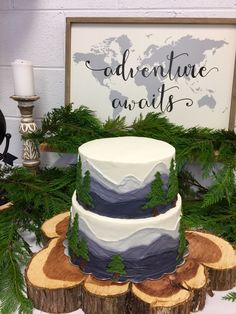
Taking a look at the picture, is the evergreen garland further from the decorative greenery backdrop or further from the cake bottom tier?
the cake bottom tier

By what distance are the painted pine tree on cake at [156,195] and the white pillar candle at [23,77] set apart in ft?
1.60

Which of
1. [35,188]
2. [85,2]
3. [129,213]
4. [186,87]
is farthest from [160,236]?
[85,2]

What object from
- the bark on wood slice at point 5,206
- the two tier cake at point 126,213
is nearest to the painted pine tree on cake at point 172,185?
the two tier cake at point 126,213

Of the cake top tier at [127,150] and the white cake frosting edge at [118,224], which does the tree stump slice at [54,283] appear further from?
the cake top tier at [127,150]

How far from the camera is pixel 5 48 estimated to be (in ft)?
3.27

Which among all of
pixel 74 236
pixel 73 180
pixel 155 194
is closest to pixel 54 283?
pixel 74 236

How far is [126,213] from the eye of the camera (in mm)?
538

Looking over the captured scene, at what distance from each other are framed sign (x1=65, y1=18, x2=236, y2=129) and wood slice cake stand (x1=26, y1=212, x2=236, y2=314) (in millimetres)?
396

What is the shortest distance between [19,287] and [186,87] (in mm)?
589

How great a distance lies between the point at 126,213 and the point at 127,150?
10 centimetres

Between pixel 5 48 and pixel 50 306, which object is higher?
pixel 5 48

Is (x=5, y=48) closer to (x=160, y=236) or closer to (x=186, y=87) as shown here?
(x=186, y=87)

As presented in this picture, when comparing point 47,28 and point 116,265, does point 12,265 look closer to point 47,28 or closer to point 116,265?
point 116,265

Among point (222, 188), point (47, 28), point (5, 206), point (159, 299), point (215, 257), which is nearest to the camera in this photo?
point (159, 299)
